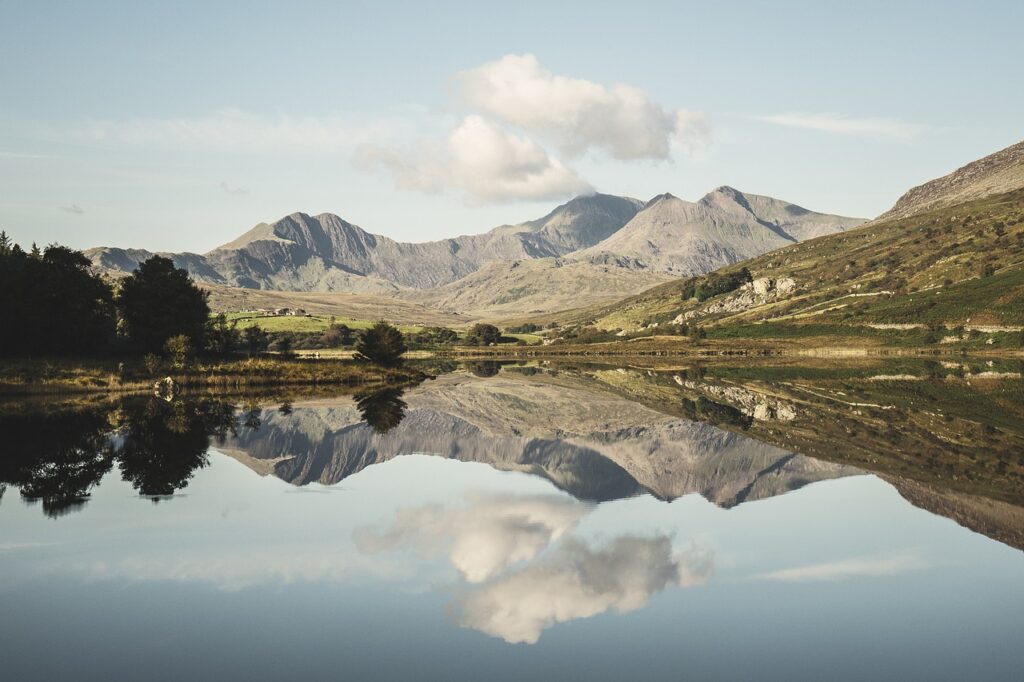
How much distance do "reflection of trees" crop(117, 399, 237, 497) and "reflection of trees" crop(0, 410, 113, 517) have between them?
148cm

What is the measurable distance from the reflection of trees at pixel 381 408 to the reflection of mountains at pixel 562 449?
3.54ft

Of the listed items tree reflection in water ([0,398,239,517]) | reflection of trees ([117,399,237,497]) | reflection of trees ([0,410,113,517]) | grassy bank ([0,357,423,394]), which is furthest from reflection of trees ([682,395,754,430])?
grassy bank ([0,357,423,394])

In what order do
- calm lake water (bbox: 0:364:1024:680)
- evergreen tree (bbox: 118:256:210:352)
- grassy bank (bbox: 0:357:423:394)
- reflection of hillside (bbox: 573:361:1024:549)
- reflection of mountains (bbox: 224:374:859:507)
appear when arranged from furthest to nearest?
evergreen tree (bbox: 118:256:210:352), grassy bank (bbox: 0:357:423:394), reflection of mountains (bbox: 224:374:859:507), reflection of hillside (bbox: 573:361:1024:549), calm lake water (bbox: 0:364:1024:680)

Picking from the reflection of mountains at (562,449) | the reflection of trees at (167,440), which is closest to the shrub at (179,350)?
the reflection of trees at (167,440)

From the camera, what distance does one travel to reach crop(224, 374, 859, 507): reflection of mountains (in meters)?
39.6

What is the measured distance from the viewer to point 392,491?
3750 cm

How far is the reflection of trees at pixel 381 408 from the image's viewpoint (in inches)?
2525

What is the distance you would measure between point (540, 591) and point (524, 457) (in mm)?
26845

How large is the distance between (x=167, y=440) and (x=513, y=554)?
34.1m

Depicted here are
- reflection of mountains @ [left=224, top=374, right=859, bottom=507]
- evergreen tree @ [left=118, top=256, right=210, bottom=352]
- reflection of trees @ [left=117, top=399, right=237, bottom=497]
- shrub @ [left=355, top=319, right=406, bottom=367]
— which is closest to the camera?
reflection of trees @ [left=117, top=399, right=237, bottom=497]

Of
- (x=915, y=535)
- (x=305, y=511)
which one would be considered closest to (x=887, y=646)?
(x=915, y=535)

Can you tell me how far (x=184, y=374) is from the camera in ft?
340

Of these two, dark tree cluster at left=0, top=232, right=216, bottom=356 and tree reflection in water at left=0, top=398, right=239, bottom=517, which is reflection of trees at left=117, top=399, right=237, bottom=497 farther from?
dark tree cluster at left=0, top=232, right=216, bottom=356

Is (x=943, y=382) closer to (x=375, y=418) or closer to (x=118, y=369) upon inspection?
(x=375, y=418)
